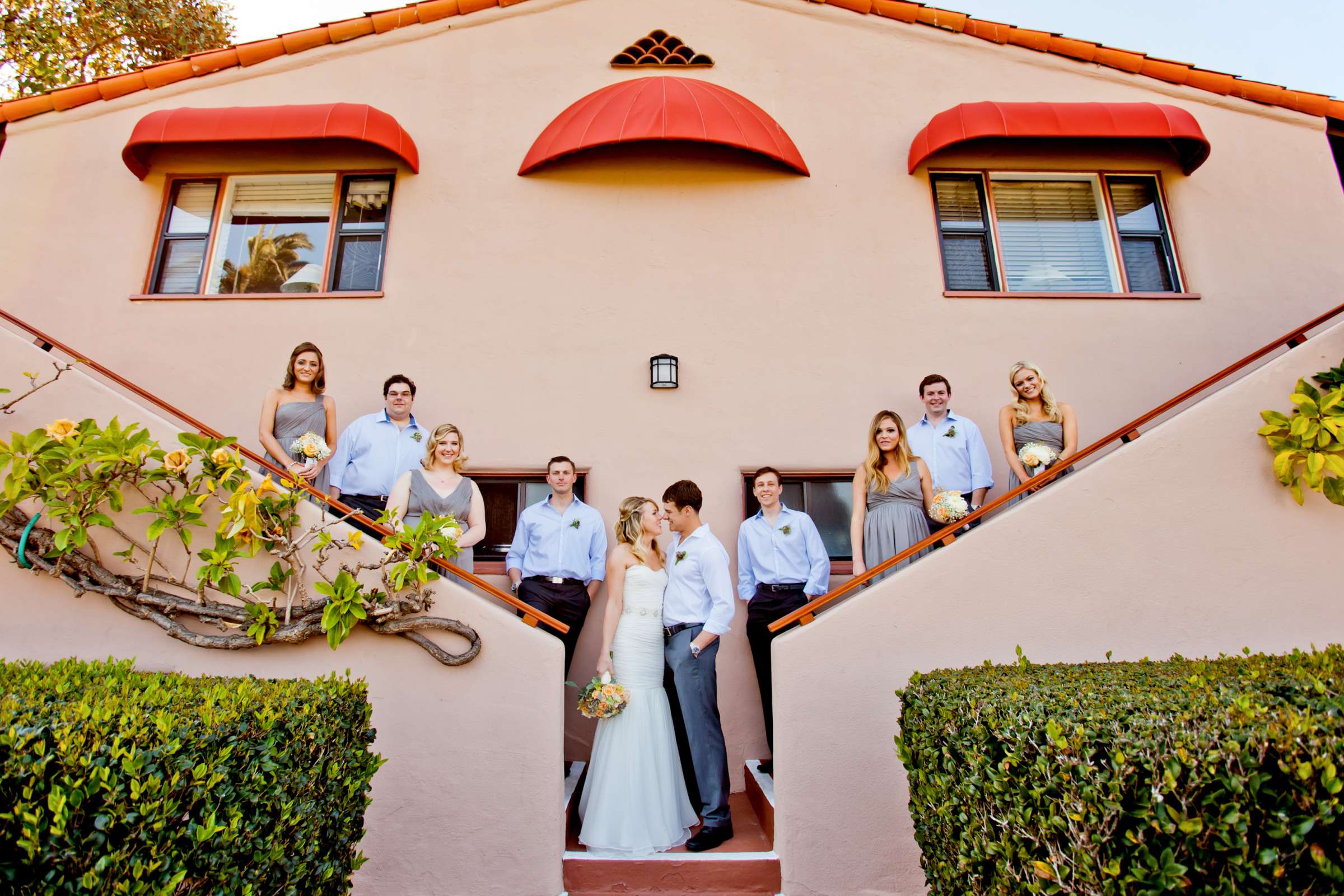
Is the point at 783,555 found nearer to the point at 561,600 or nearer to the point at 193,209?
the point at 561,600

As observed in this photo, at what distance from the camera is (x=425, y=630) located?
15.1 ft

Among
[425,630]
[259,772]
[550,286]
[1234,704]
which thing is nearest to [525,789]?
[425,630]

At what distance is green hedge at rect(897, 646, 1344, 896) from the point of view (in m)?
2.33

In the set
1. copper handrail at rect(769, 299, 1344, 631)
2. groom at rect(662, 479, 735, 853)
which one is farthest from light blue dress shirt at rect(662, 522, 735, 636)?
copper handrail at rect(769, 299, 1344, 631)

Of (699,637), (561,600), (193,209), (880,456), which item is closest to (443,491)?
(561,600)

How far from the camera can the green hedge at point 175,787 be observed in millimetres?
2490

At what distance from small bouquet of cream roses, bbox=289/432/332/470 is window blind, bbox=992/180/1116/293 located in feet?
20.3

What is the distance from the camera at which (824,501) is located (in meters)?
6.73

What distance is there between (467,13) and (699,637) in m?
6.97

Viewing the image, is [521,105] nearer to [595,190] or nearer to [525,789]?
[595,190]

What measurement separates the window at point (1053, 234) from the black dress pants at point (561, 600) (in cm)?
459

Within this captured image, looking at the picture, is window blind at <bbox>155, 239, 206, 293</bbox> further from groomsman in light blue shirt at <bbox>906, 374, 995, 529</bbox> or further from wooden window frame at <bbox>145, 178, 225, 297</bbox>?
groomsman in light blue shirt at <bbox>906, 374, 995, 529</bbox>

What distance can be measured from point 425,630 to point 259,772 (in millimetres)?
1595

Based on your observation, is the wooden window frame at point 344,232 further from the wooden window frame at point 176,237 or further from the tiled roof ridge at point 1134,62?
the tiled roof ridge at point 1134,62
